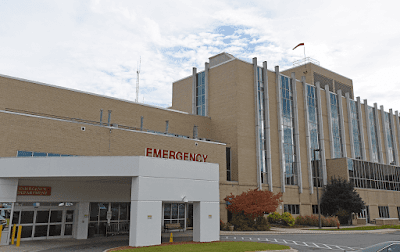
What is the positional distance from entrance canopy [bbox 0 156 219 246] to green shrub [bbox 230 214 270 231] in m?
12.9

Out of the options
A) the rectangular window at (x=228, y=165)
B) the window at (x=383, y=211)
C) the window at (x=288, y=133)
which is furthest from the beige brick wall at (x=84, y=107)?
the window at (x=383, y=211)

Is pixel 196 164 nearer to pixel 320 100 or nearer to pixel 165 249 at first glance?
pixel 165 249

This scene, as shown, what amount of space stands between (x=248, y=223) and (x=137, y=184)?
63.9ft

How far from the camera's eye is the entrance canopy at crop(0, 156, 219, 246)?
21.6m

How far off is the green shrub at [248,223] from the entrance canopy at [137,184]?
12904 mm

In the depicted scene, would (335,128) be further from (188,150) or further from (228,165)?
(188,150)

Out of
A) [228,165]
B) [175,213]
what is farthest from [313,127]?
[175,213]

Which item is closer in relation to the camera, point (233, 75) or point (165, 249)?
point (165, 249)

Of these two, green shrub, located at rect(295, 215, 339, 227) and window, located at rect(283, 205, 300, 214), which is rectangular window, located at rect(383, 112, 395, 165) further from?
green shrub, located at rect(295, 215, 339, 227)

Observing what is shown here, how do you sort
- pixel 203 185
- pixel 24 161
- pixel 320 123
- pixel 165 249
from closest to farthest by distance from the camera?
pixel 165 249, pixel 24 161, pixel 203 185, pixel 320 123

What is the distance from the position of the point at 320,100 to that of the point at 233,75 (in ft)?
63.0

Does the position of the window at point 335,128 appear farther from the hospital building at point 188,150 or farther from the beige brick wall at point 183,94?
the beige brick wall at point 183,94

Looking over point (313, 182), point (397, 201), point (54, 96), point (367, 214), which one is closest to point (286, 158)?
point (313, 182)

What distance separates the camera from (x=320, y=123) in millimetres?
56062
